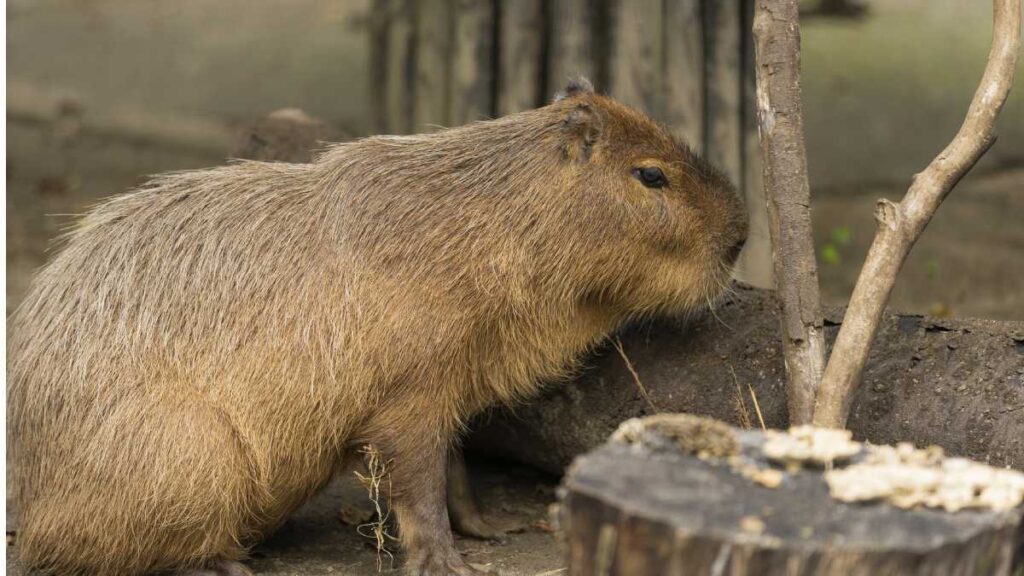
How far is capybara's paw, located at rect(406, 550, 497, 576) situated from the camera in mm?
4473

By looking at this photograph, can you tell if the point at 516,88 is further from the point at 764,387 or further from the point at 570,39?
the point at 764,387

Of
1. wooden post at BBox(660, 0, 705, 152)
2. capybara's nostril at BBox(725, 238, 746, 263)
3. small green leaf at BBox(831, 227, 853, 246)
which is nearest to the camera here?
capybara's nostril at BBox(725, 238, 746, 263)

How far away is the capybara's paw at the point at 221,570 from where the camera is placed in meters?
4.52

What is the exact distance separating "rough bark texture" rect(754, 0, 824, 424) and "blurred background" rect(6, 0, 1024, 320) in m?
2.11

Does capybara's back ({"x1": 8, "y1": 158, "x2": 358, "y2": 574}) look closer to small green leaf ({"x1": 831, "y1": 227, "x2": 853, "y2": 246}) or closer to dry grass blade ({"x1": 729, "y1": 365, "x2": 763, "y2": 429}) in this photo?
dry grass blade ({"x1": 729, "y1": 365, "x2": 763, "y2": 429})

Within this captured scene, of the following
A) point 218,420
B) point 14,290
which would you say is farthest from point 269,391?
point 14,290

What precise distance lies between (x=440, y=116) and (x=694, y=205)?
2606 mm

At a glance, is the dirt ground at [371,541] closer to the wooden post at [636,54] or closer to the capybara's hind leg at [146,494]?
the capybara's hind leg at [146,494]

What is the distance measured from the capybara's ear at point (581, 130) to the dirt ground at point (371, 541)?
1.46m

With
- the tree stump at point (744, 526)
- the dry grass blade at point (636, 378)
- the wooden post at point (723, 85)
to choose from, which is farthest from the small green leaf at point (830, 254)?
the tree stump at point (744, 526)

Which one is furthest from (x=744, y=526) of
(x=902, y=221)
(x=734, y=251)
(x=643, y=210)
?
(x=734, y=251)

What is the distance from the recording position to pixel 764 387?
472 centimetres

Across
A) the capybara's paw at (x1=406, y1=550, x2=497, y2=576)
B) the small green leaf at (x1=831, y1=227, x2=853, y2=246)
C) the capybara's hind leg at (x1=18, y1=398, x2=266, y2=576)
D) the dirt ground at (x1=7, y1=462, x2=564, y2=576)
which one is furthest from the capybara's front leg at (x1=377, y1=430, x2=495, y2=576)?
the small green leaf at (x1=831, y1=227, x2=853, y2=246)

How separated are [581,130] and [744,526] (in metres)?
2.08
